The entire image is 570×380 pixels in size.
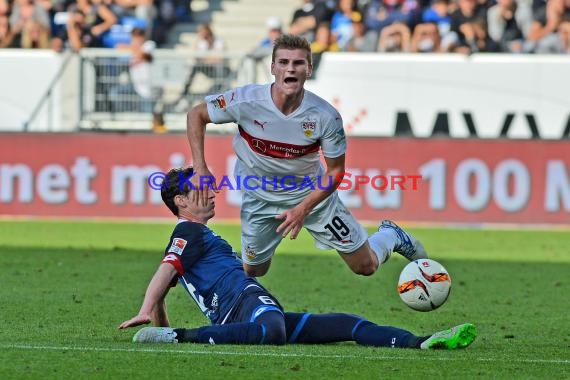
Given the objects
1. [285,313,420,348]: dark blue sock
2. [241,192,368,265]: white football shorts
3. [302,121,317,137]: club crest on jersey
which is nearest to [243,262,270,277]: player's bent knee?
[241,192,368,265]: white football shorts

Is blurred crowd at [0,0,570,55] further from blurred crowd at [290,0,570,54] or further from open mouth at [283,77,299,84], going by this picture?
open mouth at [283,77,299,84]

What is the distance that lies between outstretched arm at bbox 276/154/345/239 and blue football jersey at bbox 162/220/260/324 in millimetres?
418

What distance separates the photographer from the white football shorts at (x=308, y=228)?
966cm

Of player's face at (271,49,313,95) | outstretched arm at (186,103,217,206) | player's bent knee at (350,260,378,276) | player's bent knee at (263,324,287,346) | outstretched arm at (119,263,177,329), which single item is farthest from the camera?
player's bent knee at (350,260,378,276)

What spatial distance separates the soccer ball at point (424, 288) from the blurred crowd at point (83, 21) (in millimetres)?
15418

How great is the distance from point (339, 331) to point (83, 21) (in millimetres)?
17684

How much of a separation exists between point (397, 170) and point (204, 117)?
36.8ft

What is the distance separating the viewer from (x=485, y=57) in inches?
877

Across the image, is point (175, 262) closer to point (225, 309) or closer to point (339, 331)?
point (225, 309)

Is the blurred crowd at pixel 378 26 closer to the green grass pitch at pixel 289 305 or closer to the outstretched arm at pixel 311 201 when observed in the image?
the green grass pitch at pixel 289 305

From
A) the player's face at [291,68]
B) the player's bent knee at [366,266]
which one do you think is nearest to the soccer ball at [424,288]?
the player's bent knee at [366,266]

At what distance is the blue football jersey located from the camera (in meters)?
8.05

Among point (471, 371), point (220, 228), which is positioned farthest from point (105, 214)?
point (471, 371)

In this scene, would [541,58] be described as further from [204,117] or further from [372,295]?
[204,117]
